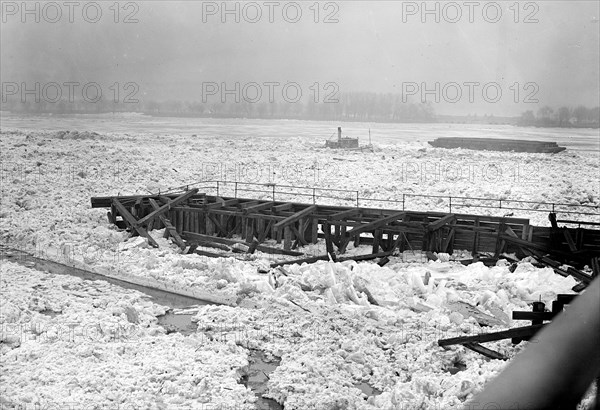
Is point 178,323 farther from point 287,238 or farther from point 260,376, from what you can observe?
point 287,238

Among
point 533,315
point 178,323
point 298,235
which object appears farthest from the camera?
point 298,235

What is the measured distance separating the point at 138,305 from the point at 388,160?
26.4 metres

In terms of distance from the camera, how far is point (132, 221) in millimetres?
17656

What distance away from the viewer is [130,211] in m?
19.1

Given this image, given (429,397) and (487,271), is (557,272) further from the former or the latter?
(429,397)

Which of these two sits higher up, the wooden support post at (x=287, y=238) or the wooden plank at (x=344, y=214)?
the wooden plank at (x=344, y=214)

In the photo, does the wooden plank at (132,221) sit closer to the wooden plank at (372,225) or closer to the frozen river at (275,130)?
the wooden plank at (372,225)

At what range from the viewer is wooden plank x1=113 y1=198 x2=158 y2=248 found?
54.8 ft

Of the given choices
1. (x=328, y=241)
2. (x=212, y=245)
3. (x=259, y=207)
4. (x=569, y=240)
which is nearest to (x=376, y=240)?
(x=328, y=241)

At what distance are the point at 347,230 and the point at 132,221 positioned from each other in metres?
6.56

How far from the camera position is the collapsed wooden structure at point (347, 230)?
1489cm

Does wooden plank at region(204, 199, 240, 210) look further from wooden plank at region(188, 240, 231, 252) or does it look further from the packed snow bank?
the packed snow bank

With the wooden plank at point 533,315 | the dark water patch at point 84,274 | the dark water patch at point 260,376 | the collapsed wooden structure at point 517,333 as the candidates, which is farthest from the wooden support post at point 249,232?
the wooden plank at point 533,315

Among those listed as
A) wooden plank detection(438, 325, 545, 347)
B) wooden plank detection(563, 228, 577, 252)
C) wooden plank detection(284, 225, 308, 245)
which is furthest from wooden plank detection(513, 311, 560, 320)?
wooden plank detection(284, 225, 308, 245)
